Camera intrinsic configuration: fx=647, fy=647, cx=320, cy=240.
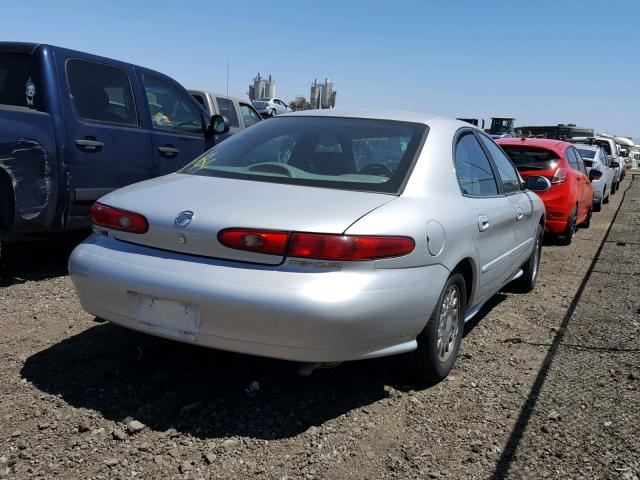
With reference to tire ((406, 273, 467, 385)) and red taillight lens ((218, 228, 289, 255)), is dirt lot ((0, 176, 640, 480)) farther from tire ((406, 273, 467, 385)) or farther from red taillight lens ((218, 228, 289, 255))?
red taillight lens ((218, 228, 289, 255))

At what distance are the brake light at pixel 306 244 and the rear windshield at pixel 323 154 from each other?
19.0 inches


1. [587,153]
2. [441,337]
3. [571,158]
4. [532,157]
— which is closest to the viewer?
[441,337]

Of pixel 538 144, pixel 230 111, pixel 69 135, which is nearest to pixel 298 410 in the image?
pixel 69 135

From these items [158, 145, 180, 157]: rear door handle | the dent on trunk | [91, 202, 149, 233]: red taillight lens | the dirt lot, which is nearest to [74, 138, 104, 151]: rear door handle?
the dent on trunk

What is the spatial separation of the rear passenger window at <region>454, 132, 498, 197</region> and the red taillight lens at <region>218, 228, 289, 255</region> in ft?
4.68

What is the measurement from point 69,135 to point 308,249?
3.23 metres

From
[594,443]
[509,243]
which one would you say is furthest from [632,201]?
[594,443]

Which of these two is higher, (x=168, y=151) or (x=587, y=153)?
(x=168, y=151)

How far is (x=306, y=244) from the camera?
2.88 m

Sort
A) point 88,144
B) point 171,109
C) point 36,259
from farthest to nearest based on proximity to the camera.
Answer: point 171,109, point 36,259, point 88,144

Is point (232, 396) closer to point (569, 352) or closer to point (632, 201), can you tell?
point (569, 352)

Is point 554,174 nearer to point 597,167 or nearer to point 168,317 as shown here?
point 597,167

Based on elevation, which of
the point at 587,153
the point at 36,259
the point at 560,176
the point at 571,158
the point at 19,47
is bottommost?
the point at 36,259

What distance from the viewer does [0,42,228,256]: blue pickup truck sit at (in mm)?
4910
